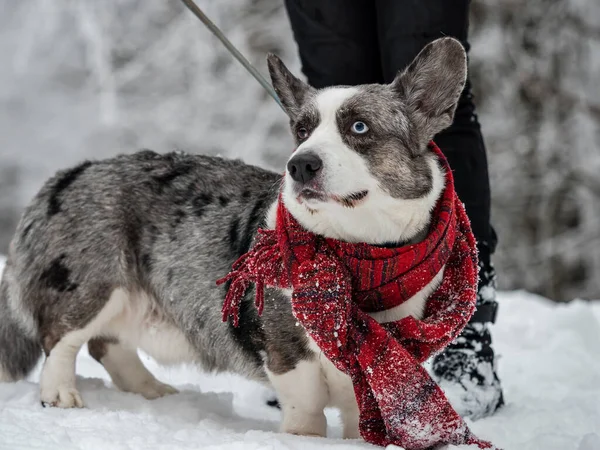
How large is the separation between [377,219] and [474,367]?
3.05 feet

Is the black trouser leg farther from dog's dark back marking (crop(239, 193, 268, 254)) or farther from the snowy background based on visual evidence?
the snowy background

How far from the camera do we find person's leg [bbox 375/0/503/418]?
3057 mm

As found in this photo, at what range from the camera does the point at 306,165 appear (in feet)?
7.77

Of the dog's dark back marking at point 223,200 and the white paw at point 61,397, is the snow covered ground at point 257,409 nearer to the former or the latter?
the white paw at point 61,397

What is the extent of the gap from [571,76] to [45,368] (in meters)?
8.14

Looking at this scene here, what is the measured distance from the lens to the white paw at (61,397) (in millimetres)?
3050

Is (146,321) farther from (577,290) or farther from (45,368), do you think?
(577,290)

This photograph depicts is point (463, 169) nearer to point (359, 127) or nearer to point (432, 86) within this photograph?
point (432, 86)

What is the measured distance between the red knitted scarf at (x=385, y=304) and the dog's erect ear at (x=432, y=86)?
179mm

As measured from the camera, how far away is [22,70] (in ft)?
38.6

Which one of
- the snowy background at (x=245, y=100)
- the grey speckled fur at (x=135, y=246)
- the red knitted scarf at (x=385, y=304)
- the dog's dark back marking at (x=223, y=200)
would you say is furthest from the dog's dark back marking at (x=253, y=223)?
the snowy background at (x=245, y=100)

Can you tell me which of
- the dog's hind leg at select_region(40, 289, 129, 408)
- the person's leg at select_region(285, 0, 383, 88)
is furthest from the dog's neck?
the dog's hind leg at select_region(40, 289, 129, 408)

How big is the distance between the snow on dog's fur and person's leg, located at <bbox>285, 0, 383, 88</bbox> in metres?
0.41

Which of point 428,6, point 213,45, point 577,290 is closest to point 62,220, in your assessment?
point 428,6
